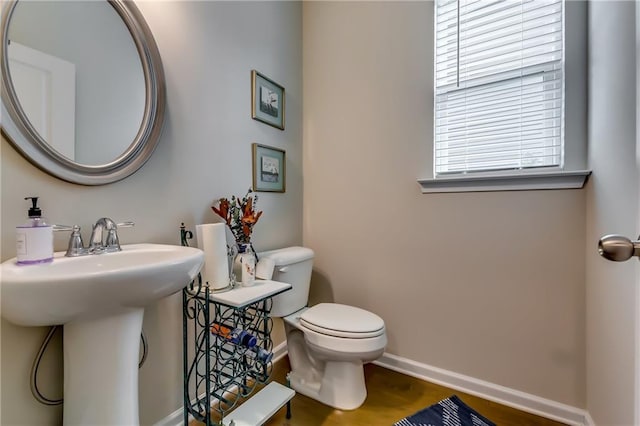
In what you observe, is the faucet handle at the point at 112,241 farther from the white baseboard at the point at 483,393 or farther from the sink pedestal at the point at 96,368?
the white baseboard at the point at 483,393

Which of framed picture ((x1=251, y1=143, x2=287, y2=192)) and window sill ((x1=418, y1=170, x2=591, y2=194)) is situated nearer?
window sill ((x1=418, y1=170, x2=591, y2=194))

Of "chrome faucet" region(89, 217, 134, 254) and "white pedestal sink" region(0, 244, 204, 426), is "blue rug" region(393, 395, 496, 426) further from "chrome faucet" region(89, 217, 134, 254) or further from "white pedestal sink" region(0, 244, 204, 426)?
"chrome faucet" region(89, 217, 134, 254)

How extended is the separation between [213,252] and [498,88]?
1693mm

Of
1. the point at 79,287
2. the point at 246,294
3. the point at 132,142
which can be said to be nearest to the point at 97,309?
the point at 79,287

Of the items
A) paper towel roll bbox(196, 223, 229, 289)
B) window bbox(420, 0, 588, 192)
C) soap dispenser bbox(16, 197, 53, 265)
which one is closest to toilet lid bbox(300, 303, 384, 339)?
paper towel roll bbox(196, 223, 229, 289)

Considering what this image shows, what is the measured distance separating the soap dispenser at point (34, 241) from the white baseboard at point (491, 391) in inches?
69.8

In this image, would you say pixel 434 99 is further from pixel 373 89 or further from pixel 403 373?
pixel 403 373

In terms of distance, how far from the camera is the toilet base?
141 cm

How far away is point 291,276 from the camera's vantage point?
5.32 ft

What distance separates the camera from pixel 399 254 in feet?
5.71

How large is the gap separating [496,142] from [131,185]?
1782mm

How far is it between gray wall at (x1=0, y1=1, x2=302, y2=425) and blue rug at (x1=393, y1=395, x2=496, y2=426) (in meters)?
1.12

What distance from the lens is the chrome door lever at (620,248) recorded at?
502 millimetres

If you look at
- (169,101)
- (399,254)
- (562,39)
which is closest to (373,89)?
(562,39)
